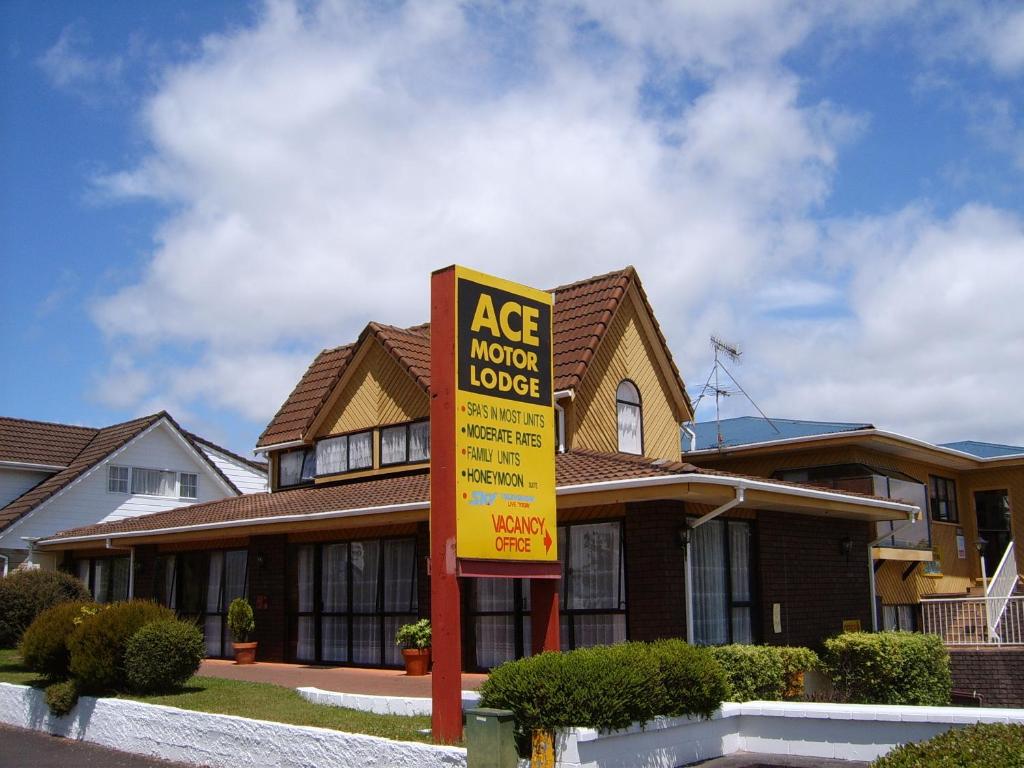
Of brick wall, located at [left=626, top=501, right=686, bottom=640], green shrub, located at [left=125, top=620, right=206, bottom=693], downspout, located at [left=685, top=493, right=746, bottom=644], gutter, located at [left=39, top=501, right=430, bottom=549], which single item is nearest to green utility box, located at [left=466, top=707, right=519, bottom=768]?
brick wall, located at [left=626, top=501, right=686, bottom=640]

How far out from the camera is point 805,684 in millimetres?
15984

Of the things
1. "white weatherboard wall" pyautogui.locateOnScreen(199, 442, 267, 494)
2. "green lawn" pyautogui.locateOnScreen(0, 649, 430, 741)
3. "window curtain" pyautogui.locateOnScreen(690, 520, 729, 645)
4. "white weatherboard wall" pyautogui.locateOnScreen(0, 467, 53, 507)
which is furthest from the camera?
"white weatherboard wall" pyautogui.locateOnScreen(199, 442, 267, 494)

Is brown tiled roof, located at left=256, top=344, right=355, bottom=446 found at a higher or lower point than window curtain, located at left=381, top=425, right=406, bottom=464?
higher

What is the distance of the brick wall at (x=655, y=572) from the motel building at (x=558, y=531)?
3 centimetres

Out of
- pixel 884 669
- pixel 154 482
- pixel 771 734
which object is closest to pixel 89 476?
pixel 154 482

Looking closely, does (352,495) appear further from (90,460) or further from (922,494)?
(90,460)

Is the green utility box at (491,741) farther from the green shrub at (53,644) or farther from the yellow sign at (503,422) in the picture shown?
the green shrub at (53,644)

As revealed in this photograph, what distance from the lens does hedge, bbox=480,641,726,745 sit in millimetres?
9852

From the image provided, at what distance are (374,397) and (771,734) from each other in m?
11.8

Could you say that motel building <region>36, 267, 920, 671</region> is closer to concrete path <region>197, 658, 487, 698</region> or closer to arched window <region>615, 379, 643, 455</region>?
arched window <region>615, 379, 643, 455</region>

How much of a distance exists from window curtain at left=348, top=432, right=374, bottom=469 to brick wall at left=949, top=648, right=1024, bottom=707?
1152cm

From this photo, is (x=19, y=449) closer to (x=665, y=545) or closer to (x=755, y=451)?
(x=755, y=451)

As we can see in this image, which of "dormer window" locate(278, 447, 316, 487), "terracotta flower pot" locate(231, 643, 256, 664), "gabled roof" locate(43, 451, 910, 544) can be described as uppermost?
"dormer window" locate(278, 447, 316, 487)

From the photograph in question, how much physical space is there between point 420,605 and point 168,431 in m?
20.8
